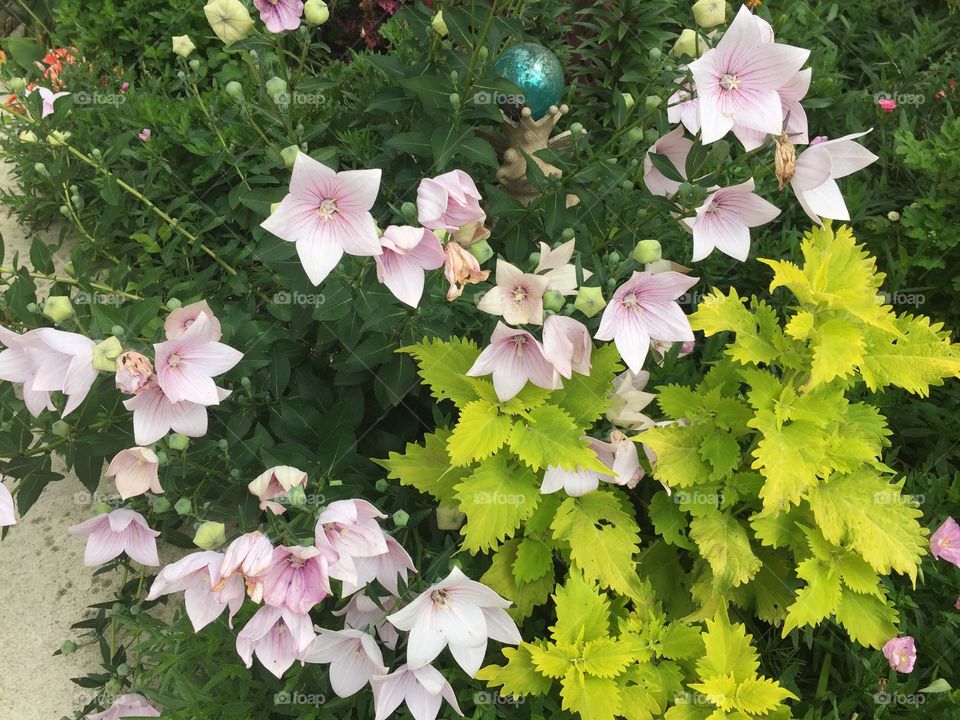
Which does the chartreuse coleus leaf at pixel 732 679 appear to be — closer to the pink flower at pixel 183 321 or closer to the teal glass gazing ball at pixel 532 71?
the pink flower at pixel 183 321

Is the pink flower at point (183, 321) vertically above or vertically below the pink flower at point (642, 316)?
below

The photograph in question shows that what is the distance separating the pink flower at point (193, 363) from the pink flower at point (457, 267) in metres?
0.48

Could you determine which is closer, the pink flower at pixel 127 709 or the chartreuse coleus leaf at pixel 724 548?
the chartreuse coleus leaf at pixel 724 548

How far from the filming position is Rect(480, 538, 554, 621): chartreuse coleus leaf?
1946 mm

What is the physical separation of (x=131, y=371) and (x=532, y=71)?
1.68 m

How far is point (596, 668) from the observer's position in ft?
5.58

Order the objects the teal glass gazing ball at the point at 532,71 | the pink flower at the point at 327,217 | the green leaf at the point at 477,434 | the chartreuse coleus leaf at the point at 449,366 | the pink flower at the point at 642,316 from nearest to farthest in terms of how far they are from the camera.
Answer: the pink flower at the point at 327,217
the pink flower at the point at 642,316
the green leaf at the point at 477,434
the chartreuse coleus leaf at the point at 449,366
the teal glass gazing ball at the point at 532,71

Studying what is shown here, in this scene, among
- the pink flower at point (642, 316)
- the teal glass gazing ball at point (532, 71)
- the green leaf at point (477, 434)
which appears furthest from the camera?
the teal glass gazing ball at point (532, 71)

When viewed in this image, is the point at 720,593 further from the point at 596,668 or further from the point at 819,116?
the point at 819,116

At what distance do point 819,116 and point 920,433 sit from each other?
57.0 inches

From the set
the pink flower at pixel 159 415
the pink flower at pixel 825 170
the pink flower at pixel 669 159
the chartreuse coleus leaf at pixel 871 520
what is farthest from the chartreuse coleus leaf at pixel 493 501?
the pink flower at pixel 825 170

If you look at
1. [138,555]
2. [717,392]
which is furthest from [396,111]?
[138,555]

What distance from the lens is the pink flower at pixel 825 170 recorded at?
1649mm

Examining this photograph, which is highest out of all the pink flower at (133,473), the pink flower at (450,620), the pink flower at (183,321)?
the pink flower at (183,321)
